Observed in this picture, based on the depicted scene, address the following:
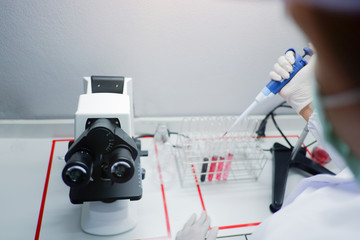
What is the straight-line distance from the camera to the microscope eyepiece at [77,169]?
2.16 ft

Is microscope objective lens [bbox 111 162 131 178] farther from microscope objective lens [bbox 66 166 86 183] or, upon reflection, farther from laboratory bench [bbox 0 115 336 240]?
laboratory bench [bbox 0 115 336 240]

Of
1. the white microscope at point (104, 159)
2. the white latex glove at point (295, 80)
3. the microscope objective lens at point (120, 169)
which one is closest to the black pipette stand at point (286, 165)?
the white latex glove at point (295, 80)

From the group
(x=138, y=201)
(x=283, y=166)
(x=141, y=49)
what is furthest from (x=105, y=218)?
(x=283, y=166)

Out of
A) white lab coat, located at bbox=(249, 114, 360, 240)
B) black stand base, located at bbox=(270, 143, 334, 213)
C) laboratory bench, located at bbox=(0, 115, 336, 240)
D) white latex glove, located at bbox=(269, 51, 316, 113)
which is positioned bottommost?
laboratory bench, located at bbox=(0, 115, 336, 240)

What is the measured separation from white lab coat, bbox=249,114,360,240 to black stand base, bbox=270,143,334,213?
0.40 metres

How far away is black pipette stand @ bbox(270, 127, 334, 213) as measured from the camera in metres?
1.14

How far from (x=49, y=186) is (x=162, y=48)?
0.75 m

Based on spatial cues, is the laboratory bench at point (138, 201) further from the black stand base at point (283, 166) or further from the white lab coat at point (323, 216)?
the white lab coat at point (323, 216)

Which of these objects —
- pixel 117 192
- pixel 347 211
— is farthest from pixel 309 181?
pixel 117 192

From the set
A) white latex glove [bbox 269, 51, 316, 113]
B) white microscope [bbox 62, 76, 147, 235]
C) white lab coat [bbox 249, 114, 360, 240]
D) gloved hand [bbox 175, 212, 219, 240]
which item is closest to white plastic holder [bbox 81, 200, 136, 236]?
white microscope [bbox 62, 76, 147, 235]

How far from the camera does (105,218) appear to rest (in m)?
0.94

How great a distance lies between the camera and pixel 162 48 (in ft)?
3.70

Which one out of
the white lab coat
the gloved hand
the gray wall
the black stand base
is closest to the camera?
the white lab coat

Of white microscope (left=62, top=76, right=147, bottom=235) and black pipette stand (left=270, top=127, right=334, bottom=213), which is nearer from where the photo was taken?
white microscope (left=62, top=76, right=147, bottom=235)
